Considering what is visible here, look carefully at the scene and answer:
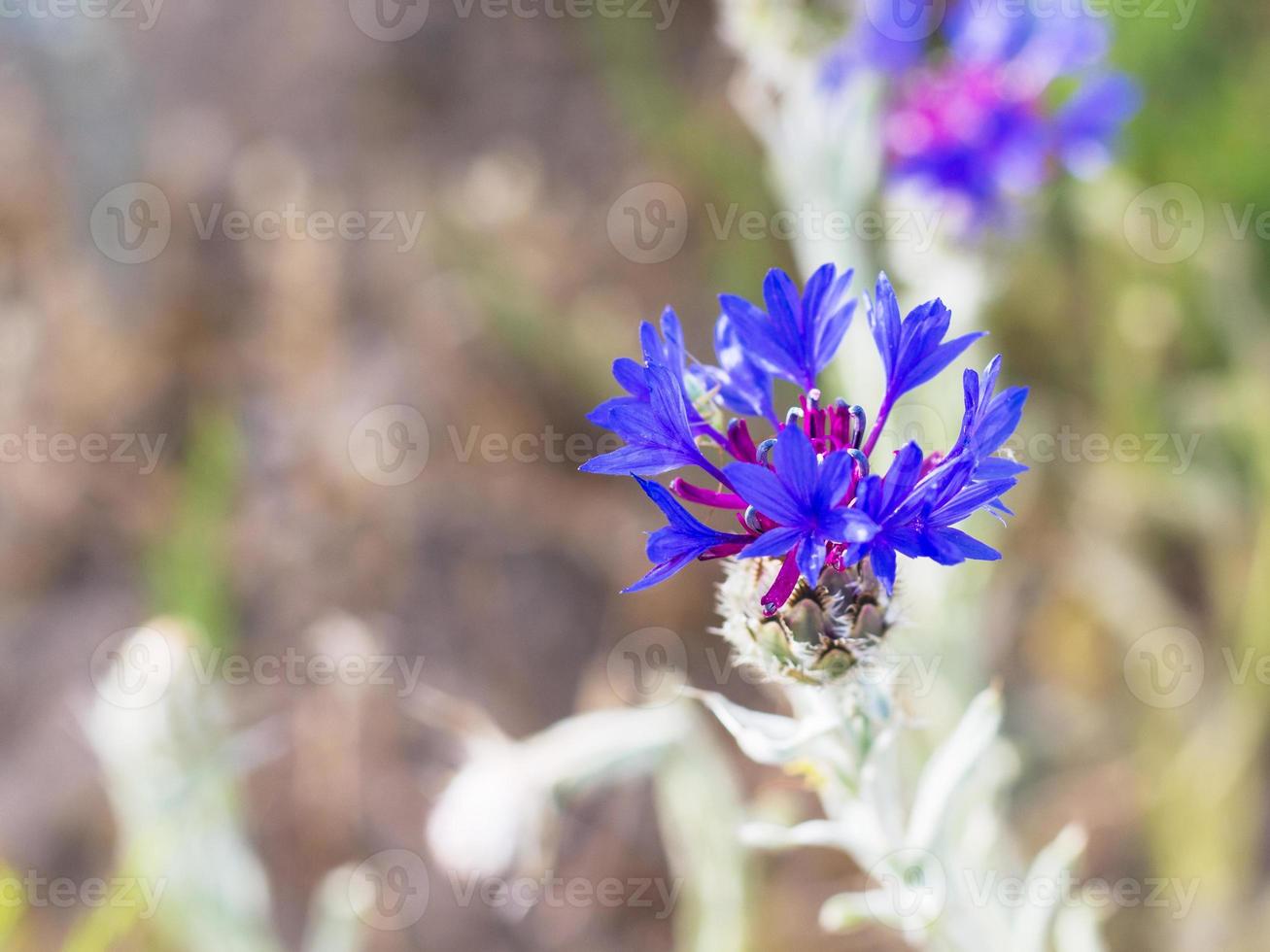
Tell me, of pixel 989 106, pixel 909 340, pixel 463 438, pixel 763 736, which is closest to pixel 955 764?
pixel 763 736

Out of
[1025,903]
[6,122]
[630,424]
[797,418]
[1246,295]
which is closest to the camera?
[630,424]

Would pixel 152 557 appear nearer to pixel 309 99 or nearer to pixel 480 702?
pixel 480 702

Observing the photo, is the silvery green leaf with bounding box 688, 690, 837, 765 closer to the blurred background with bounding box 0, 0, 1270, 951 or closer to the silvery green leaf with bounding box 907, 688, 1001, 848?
the silvery green leaf with bounding box 907, 688, 1001, 848

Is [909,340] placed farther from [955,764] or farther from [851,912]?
[851,912]

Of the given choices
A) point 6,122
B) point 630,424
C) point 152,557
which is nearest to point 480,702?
point 152,557

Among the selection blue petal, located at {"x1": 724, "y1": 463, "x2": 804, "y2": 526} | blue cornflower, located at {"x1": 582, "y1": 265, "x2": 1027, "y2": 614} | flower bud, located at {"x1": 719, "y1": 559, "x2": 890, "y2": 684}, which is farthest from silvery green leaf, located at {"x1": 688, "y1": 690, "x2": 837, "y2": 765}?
blue petal, located at {"x1": 724, "y1": 463, "x2": 804, "y2": 526}

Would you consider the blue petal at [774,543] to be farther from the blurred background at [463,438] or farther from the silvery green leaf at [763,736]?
the blurred background at [463,438]
